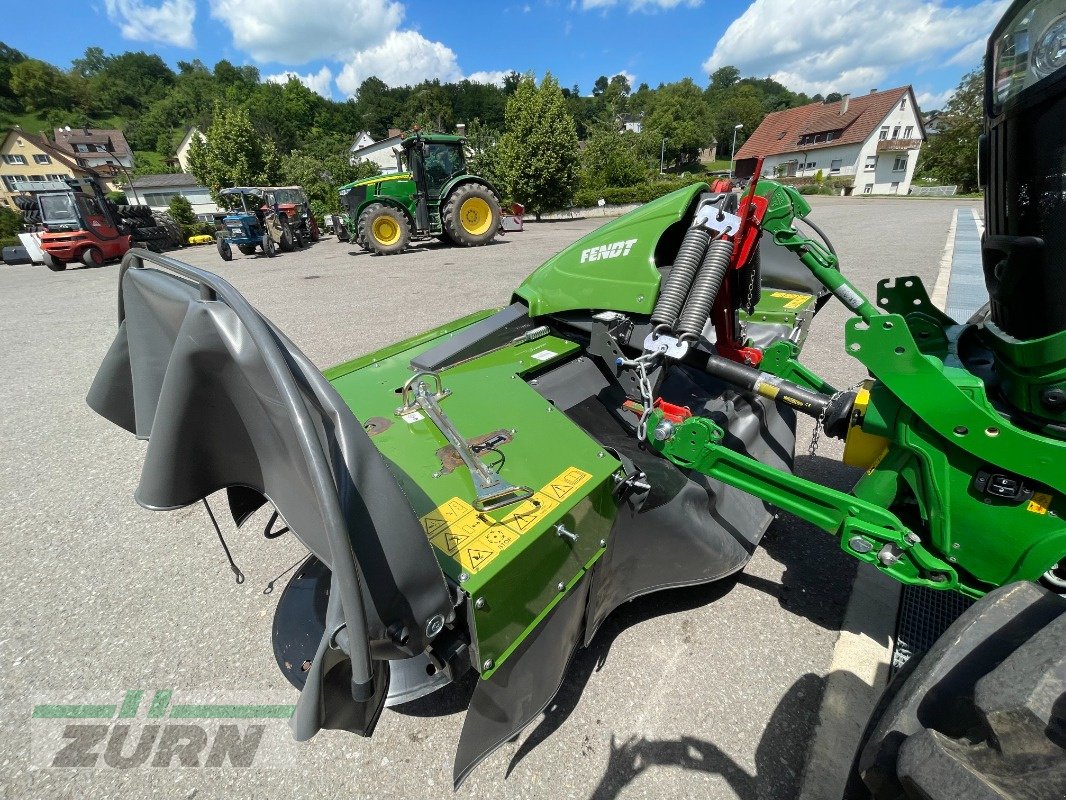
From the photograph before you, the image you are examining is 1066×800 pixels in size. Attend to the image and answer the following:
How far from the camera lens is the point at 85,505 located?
3145 millimetres

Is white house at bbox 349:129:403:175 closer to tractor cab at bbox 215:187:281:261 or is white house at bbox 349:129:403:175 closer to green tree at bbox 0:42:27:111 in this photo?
tractor cab at bbox 215:187:281:261

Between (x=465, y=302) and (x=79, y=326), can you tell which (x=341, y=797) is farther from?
(x=79, y=326)

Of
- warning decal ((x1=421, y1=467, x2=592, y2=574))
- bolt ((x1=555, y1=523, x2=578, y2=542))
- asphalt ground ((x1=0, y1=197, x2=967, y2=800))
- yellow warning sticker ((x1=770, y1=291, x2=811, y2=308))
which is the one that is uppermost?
yellow warning sticker ((x1=770, y1=291, x2=811, y2=308))

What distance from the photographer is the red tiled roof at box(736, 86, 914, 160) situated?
138 ft

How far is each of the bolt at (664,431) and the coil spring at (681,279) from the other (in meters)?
0.35

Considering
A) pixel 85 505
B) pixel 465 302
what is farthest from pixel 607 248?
pixel 465 302

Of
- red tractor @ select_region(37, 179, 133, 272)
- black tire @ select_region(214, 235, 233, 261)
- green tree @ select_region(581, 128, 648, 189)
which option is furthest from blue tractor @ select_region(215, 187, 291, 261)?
green tree @ select_region(581, 128, 648, 189)

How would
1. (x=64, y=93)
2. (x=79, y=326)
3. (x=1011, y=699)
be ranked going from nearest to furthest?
1. (x=1011, y=699)
2. (x=79, y=326)
3. (x=64, y=93)

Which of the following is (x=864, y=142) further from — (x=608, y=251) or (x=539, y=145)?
(x=608, y=251)

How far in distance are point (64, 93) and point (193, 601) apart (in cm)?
10927

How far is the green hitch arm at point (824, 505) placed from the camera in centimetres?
163

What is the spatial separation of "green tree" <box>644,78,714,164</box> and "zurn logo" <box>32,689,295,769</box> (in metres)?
54.9

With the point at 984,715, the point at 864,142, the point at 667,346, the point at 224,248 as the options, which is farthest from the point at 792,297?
the point at 864,142

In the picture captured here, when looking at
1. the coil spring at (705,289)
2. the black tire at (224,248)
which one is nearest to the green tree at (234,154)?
the black tire at (224,248)
